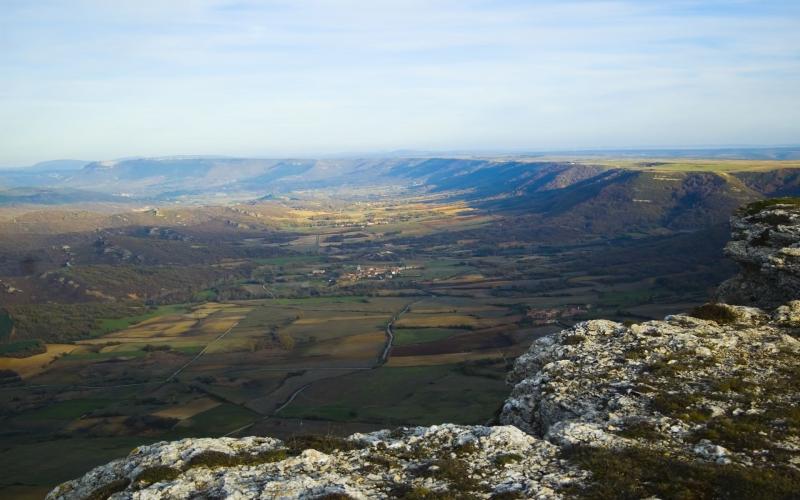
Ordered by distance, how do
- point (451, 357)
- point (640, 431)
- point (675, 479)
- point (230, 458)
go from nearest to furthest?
point (675, 479), point (230, 458), point (640, 431), point (451, 357)

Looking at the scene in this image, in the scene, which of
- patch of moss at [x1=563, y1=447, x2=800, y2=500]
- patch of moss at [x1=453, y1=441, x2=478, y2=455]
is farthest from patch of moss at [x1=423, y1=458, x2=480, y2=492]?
patch of moss at [x1=563, y1=447, x2=800, y2=500]

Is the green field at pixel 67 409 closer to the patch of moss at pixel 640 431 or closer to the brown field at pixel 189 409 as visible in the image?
the brown field at pixel 189 409

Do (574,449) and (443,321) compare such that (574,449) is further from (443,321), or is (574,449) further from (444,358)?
(443,321)

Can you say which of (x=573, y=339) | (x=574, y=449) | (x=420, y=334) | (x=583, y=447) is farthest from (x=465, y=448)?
(x=420, y=334)

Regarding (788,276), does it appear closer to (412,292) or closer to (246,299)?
(412,292)

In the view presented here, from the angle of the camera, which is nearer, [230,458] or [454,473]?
[454,473]

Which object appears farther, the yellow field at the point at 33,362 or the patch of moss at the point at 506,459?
the yellow field at the point at 33,362

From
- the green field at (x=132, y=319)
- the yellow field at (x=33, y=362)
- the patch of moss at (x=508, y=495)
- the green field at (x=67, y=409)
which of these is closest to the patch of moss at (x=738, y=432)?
the patch of moss at (x=508, y=495)

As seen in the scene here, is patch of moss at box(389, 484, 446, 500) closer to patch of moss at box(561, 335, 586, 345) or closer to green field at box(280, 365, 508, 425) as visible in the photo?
patch of moss at box(561, 335, 586, 345)
